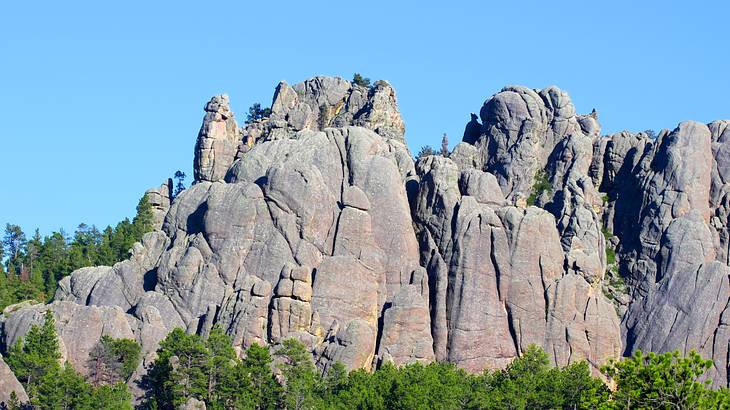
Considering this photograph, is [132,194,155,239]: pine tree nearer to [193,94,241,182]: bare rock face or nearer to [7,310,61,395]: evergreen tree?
[193,94,241,182]: bare rock face

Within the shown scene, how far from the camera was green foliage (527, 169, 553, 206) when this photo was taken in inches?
5896

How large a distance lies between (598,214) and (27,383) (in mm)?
46947

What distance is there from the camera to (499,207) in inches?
5541

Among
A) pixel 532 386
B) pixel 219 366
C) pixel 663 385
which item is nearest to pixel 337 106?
pixel 219 366

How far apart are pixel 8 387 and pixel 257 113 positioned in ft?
168

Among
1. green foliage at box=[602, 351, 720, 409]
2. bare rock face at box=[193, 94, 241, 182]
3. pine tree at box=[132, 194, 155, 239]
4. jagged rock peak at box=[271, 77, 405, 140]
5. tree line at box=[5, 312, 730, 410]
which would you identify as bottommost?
green foliage at box=[602, 351, 720, 409]

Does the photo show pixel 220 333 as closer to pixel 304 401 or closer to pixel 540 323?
pixel 304 401

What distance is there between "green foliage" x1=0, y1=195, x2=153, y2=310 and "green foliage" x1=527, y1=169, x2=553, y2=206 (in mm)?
31496

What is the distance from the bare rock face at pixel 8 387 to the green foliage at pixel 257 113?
46.8 m

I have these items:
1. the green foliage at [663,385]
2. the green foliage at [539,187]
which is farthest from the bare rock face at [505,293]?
the green foliage at [663,385]

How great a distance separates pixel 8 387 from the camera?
12356cm

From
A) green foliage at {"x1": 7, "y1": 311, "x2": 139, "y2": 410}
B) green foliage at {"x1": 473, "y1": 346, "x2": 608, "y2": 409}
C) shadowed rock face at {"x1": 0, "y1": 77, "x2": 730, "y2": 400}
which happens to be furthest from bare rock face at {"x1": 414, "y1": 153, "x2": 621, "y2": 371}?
green foliage at {"x1": 7, "y1": 311, "x2": 139, "y2": 410}

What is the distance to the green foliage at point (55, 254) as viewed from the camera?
155988 millimetres

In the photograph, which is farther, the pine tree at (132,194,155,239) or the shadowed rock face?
the pine tree at (132,194,155,239)
